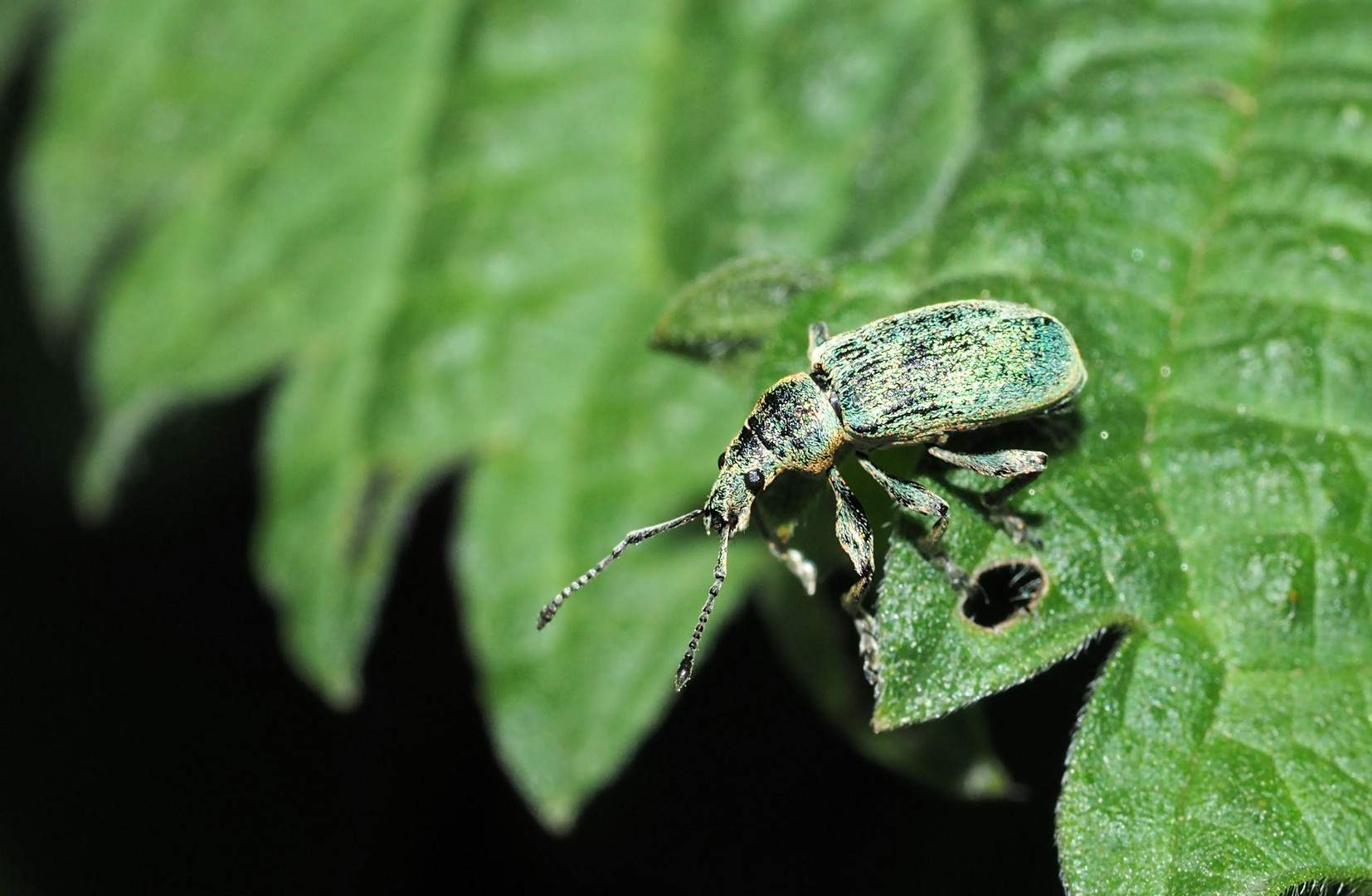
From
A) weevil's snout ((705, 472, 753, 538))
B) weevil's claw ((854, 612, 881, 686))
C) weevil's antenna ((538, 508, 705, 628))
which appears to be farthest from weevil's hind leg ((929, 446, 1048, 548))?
weevil's antenna ((538, 508, 705, 628))

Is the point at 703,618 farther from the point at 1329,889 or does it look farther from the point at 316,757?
the point at 316,757

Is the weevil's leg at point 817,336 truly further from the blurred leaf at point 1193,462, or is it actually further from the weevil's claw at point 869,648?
the weevil's claw at point 869,648

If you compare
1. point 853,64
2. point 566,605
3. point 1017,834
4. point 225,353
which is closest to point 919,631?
point 566,605

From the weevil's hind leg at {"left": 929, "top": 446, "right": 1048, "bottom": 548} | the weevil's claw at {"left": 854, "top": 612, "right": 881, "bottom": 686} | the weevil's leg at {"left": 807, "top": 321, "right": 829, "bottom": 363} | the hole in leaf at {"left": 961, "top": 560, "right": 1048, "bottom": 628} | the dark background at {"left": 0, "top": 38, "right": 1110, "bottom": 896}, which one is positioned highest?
the weevil's leg at {"left": 807, "top": 321, "right": 829, "bottom": 363}

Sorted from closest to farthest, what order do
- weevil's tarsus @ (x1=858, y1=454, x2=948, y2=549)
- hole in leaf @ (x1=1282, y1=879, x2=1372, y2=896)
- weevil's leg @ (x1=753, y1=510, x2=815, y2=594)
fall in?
hole in leaf @ (x1=1282, y1=879, x2=1372, y2=896) → weevil's tarsus @ (x1=858, y1=454, x2=948, y2=549) → weevil's leg @ (x1=753, y1=510, x2=815, y2=594)

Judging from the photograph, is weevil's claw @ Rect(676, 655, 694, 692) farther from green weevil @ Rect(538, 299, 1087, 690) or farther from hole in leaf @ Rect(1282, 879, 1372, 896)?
hole in leaf @ Rect(1282, 879, 1372, 896)

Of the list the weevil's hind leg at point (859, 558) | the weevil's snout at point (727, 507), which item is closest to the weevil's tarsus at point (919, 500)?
the weevil's hind leg at point (859, 558)
